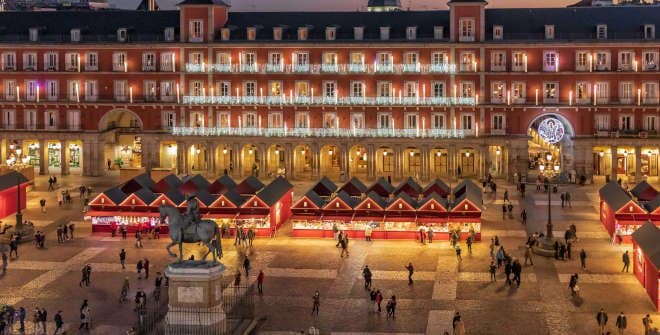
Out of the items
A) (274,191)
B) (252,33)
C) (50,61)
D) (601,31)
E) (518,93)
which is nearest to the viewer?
Answer: (274,191)

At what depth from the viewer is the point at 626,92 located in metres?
103

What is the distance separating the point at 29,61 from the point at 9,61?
8.35 feet

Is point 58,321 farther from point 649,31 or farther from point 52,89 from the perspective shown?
point 649,31

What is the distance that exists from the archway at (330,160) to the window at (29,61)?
35959 mm

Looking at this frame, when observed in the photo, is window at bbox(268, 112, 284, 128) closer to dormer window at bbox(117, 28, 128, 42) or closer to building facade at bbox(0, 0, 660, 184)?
building facade at bbox(0, 0, 660, 184)

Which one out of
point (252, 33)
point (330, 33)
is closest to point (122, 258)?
point (252, 33)

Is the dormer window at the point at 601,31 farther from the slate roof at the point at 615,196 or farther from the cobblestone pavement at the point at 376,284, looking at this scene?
the cobblestone pavement at the point at 376,284

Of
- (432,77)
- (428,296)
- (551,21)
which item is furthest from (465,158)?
(428,296)

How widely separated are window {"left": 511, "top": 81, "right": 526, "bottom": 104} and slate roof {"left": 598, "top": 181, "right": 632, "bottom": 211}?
2852cm

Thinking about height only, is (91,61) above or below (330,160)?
above

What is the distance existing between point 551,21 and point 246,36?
115 ft

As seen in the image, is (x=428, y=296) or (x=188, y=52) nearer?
(x=428, y=296)

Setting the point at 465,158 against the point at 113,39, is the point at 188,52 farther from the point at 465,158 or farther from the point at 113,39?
the point at 465,158

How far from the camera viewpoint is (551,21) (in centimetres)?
10612
